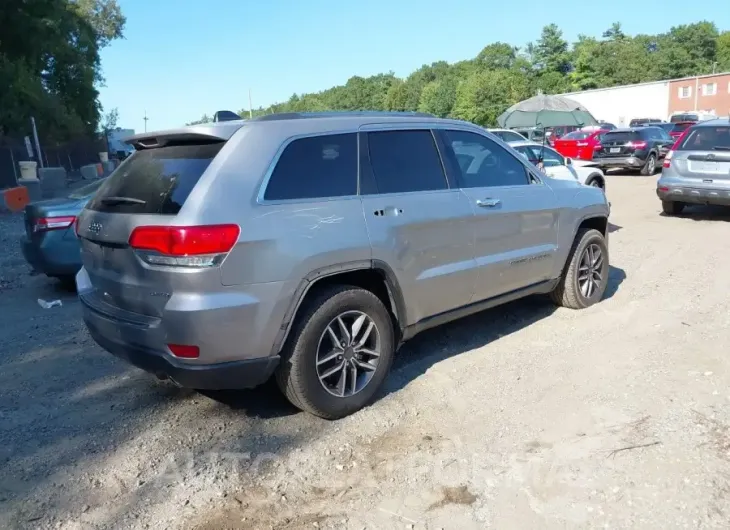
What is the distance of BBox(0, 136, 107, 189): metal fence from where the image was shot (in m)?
24.1

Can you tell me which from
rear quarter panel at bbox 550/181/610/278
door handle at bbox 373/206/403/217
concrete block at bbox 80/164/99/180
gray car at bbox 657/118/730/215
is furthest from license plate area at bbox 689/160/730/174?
concrete block at bbox 80/164/99/180

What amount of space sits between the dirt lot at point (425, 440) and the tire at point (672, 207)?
6142 mm

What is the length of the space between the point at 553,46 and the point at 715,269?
93896 millimetres

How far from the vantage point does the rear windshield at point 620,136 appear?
1950 cm

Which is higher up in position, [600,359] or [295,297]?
[295,297]

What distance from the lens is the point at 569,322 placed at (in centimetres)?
568

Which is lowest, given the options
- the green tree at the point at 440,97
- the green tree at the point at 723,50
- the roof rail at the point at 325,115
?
the roof rail at the point at 325,115

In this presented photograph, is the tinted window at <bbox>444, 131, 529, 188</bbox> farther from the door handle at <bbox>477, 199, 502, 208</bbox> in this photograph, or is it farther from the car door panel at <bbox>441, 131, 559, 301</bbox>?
the door handle at <bbox>477, 199, 502, 208</bbox>

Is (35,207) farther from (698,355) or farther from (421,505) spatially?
(698,355)

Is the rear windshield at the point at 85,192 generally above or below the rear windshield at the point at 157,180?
below

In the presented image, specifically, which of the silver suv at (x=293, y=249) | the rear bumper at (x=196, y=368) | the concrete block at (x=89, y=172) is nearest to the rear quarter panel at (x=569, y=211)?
the silver suv at (x=293, y=249)

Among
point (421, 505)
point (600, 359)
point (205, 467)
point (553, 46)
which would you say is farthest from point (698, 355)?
point (553, 46)

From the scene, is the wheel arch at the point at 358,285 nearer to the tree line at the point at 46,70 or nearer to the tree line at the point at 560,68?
the tree line at the point at 46,70

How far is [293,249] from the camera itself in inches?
139
